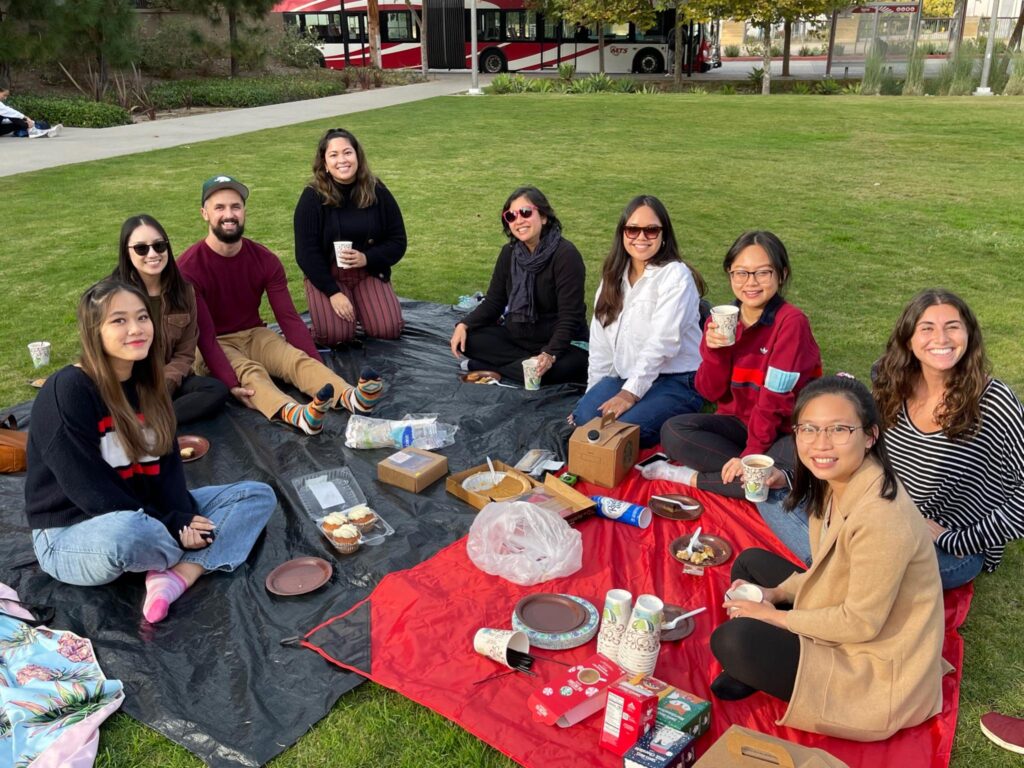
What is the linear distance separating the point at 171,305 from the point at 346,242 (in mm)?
1490

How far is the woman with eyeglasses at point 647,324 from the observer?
489 centimetres

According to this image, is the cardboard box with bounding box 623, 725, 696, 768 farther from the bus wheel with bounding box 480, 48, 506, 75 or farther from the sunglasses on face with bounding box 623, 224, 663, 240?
the bus wheel with bounding box 480, 48, 506, 75

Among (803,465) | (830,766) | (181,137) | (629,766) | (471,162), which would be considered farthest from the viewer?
(181,137)

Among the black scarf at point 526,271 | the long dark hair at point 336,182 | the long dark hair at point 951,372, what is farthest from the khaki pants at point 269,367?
the long dark hair at point 951,372

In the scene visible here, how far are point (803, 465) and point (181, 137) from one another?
17.2 m

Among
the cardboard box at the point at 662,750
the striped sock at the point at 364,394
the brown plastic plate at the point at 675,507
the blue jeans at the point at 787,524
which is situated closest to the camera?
the cardboard box at the point at 662,750

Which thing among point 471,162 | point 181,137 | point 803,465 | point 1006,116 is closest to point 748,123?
point 1006,116

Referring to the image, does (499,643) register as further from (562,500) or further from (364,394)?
(364,394)

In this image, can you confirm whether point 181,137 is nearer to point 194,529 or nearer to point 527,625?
point 194,529

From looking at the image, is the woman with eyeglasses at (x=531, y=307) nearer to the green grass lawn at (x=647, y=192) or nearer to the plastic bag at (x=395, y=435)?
the plastic bag at (x=395, y=435)

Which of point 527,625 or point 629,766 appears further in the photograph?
point 527,625

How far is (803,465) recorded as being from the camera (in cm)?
304

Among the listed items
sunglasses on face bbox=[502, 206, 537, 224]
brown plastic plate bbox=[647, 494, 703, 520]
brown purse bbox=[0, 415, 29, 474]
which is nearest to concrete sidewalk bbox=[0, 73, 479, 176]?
brown purse bbox=[0, 415, 29, 474]

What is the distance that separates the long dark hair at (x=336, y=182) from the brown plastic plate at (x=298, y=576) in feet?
10.7
